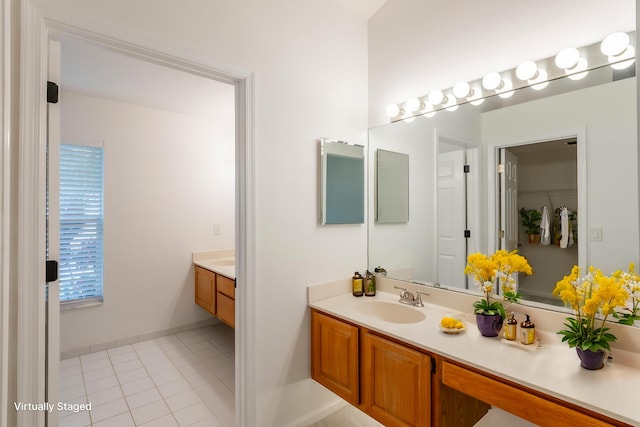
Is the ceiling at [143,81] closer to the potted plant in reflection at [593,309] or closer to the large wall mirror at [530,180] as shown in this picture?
the large wall mirror at [530,180]

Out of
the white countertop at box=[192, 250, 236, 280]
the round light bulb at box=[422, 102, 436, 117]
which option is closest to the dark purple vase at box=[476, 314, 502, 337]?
the round light bulb at box=[422, 102, 436, 117]

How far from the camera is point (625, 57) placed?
1303mm

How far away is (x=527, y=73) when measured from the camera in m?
1.53

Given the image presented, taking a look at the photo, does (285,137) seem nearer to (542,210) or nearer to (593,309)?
(542,210)

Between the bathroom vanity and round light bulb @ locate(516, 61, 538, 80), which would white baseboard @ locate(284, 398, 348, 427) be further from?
round light bulb @ locate(516, 61, 538, 80)

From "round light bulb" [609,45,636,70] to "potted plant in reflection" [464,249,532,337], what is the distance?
0.92m

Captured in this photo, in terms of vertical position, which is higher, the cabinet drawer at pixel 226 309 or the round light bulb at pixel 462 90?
the round light bulb at pixel 462 90

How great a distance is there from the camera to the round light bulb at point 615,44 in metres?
1.29

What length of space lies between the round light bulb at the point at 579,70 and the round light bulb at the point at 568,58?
0.02 metres

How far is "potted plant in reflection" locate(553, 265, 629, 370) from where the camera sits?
113 centimetres

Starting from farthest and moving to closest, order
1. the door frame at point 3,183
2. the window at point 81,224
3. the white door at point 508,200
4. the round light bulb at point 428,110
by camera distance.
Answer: the window at point 81,224 < the round light bulb at point 428,110 < the white door at point 508,200 < the door frame at point 3,183

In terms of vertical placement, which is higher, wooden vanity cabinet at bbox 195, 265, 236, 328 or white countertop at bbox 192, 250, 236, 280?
white countertop at bbox 192, 250, 236, 280

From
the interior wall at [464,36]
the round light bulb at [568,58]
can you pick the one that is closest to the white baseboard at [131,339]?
the interior wall at [464,36]

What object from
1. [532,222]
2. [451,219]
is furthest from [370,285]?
[532,222]
